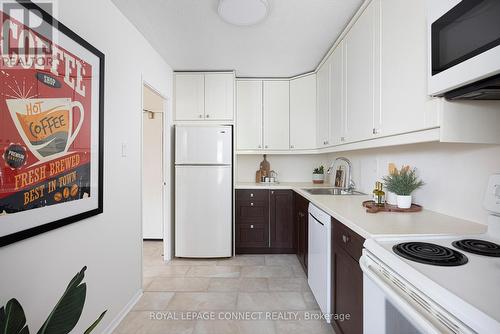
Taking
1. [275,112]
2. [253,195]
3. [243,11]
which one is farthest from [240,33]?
[253,195]

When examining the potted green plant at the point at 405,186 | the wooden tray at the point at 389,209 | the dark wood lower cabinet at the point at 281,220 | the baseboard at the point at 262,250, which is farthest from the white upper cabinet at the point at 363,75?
the baseboard at the point at 262,250

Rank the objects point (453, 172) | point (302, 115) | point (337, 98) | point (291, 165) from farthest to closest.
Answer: point (291, 165) < point (302, 115) < point (337, 98) < point (453, 172)

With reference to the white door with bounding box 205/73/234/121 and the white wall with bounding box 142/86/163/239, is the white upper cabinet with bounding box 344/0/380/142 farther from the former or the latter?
the white wall with bounding box 142/86/163/239

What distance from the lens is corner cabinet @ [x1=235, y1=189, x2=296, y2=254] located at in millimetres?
3150

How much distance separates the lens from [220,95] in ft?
10.4

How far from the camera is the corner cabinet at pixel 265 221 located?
315 cm

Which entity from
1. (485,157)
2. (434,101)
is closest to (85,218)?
(434,101)

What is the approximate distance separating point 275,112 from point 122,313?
284 centimetres

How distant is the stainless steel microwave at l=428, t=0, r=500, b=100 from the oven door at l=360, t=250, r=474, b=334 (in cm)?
77

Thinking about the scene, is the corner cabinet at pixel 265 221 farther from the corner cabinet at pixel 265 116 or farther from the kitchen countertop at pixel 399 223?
the kitchen countertop at pixel 399 223

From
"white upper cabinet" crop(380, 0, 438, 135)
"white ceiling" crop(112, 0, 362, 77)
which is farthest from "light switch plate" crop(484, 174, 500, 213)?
"white ceiling" crop(112, 0, 362, 77)

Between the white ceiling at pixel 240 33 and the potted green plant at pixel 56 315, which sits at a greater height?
the white ceiling at pixel 240 33

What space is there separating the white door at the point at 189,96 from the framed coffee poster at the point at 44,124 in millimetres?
1634

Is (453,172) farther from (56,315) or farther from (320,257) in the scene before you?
(56,315)
